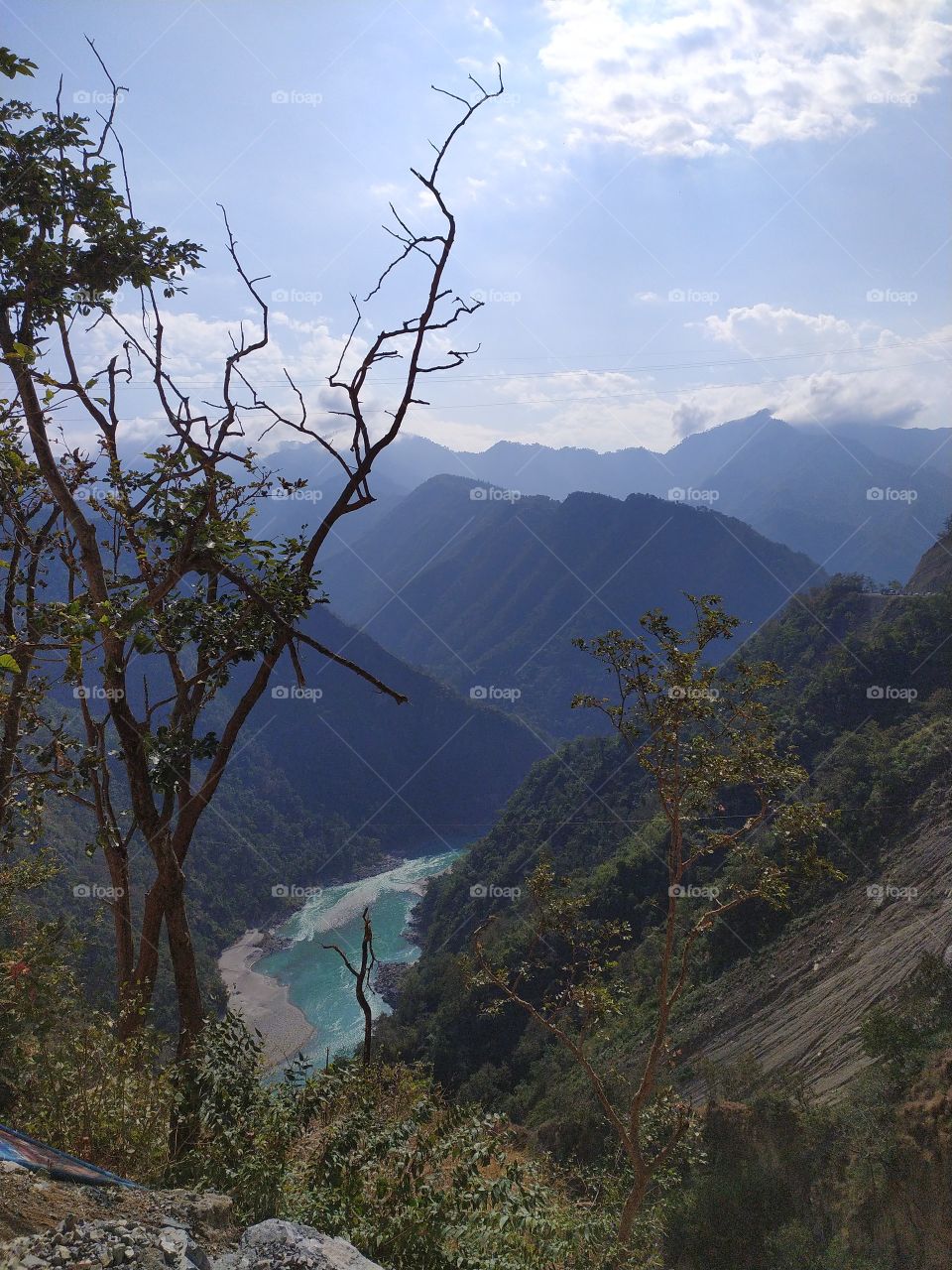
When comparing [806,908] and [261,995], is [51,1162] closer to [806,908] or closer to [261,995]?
[806,908]

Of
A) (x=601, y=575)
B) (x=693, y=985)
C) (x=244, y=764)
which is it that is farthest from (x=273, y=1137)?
(x=601, y=575)

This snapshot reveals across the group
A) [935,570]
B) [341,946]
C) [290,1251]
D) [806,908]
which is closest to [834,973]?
[806,908]

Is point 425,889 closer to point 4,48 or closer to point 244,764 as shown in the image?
point 244,764

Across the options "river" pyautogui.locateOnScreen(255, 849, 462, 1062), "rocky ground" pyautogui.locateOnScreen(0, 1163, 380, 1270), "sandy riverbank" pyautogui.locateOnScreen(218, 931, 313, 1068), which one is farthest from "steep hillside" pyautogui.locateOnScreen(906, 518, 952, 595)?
"rocky ground" pyautogui.locateOnScreen(0, 1163, 380, 1270)

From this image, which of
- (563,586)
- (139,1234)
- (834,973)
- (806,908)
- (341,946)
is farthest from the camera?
(563,586)

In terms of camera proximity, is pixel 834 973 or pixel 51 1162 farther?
pixel 834 973

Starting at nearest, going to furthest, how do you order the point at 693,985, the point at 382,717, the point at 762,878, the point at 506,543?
the point at 762,878 < the point at 693,985 < the point at 382,717 < the point at 506,543

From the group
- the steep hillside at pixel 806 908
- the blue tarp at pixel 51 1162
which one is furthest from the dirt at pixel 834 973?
the blue tarp at pixel 51 1162
